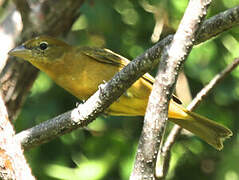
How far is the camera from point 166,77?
242 centimetres

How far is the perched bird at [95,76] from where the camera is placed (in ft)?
14.6

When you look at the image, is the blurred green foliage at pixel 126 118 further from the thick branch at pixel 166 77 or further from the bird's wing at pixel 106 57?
the thick branch at pixel 166 77

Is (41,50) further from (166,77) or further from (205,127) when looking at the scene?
(166,77)

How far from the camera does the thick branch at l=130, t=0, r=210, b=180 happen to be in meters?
2.38

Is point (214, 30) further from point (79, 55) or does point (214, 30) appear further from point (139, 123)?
point (139, 123)

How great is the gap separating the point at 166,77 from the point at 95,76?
213 cm

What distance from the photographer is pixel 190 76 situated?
510 centimetres

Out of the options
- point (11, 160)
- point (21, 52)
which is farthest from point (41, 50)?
point (11, 160)

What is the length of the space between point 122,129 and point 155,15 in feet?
3.76

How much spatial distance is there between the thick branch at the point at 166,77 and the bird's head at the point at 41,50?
8.11 ft

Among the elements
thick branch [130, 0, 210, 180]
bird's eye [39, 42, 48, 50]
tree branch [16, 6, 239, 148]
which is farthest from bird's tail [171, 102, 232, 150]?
thick branch [130, 0, 210, 180]

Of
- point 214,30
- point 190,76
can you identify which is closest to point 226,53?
point 190,76

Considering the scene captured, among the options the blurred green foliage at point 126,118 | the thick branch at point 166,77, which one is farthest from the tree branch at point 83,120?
the blurred green foliage at point 126,118

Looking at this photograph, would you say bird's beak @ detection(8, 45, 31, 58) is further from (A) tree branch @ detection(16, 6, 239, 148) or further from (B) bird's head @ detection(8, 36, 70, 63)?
(A) tree branch @ detection(16, 6, 239, 148)
